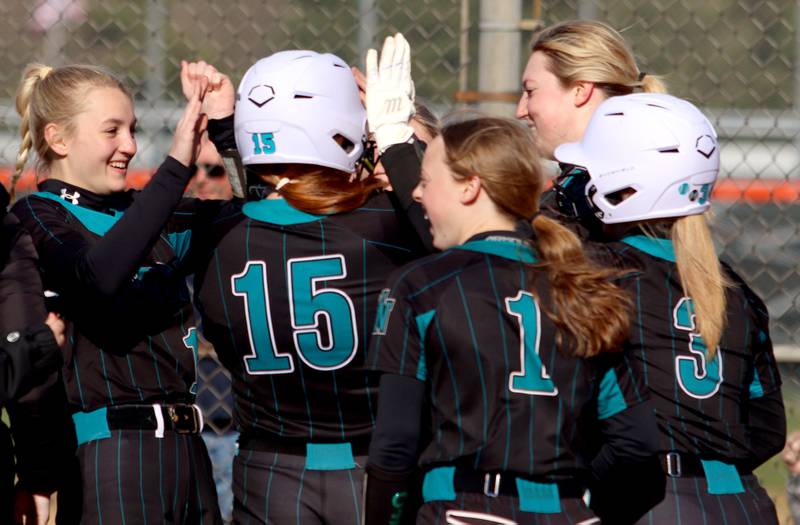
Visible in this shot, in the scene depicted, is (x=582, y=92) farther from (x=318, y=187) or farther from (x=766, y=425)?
(x=766, y=425)

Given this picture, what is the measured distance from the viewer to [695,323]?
129 inches

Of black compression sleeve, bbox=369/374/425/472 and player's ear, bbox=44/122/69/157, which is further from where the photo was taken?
player's ear, bbox=44/122/69/157

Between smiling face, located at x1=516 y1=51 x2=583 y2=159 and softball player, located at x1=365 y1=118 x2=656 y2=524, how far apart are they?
1.00 m

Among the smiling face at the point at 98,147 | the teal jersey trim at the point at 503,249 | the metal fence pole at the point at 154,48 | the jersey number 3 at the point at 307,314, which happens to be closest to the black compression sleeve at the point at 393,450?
the teal jersey trim at the point at 503,249

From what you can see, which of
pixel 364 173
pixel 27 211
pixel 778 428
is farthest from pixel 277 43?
pixel 778 428

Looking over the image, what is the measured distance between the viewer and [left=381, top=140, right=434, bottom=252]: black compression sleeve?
135 inches

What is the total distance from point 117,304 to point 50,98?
74 cm

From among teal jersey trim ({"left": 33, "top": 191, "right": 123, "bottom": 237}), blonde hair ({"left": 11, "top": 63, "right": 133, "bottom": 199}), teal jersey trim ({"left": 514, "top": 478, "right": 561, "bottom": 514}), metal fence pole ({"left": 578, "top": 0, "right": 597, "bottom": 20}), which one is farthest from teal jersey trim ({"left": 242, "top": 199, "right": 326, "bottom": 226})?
metal fence pole ({"left": 578, "top": 0, "right": 597, "bottom": 20})

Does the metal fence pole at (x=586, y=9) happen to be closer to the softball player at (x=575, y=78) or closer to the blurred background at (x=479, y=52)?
the blurred background at (x=479, y=52)

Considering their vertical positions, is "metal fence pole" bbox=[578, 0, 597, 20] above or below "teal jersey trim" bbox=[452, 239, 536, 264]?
above

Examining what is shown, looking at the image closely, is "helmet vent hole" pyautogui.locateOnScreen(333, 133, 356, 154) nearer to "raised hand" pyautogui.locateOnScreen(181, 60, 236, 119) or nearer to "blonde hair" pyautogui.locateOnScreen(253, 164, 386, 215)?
"blonde hair" pyautogui.locateOnScreen(253, 164, 386, 215)

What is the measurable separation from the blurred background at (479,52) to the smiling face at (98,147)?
56.6 inches

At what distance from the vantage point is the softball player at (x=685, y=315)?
328 centimetres

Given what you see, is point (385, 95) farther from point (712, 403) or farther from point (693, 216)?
point (712, 403)
